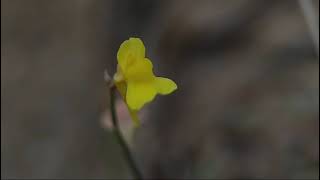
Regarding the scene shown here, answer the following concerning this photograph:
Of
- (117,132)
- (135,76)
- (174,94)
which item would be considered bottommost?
(174,94)

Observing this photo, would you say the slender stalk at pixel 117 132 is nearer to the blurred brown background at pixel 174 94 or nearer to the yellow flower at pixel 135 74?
the yellow flower at pixel 135 74

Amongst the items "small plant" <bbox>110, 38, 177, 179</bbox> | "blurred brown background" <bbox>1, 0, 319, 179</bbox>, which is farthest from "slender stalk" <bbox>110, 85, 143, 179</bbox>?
"blurred brown background" <bbox>1, 0, 319, 179</bbox>

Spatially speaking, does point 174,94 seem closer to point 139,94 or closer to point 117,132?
point 117,132

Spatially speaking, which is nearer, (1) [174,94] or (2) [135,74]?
(2) [135,74]

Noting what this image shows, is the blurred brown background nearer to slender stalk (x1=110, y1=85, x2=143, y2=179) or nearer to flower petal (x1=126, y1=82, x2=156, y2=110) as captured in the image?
slender stalk (x1=110, y1=85, x2=143, y2=179)

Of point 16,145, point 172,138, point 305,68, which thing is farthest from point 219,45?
point 16,145

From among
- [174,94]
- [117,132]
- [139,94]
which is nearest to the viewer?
[139,94]

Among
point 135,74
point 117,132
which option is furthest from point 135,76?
point 117,132

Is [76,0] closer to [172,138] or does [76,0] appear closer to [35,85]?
[35,85]
